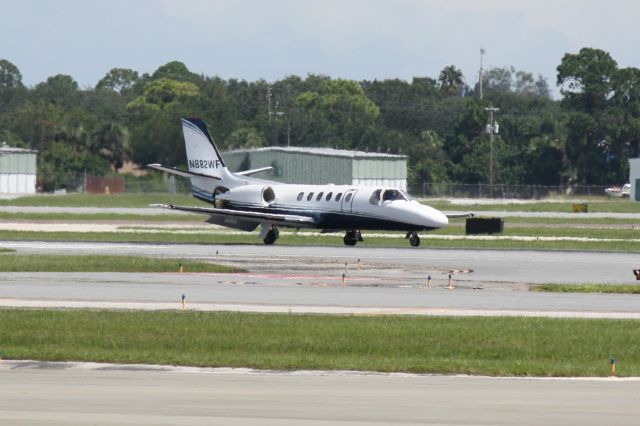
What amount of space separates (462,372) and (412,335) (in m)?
4.08

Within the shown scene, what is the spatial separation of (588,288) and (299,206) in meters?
23.9

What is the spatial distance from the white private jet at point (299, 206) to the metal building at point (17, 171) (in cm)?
7967

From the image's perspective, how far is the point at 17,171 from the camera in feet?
466

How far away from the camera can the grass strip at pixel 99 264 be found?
41.8 m

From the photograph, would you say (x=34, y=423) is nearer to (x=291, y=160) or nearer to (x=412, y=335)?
(x=412, y=335)

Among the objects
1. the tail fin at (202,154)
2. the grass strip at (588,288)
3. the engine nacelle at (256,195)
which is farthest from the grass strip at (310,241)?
the grass strip at (588,288)

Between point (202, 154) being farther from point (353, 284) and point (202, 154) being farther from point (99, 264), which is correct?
point (353, 284)

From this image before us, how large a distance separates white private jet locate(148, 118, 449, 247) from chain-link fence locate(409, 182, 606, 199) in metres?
88.2

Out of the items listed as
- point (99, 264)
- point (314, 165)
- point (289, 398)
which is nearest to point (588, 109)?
point (314, 165)

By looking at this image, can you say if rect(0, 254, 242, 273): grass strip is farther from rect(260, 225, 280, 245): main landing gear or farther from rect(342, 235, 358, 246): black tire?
rect(342, 235, 358, 246): black tire

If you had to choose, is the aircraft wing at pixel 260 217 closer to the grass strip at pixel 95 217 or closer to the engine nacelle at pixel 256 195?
the engine nacelle at pixel 256 195

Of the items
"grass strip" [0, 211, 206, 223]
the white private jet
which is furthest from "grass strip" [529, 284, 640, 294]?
"grass strip" [0, 211, 206, 223]

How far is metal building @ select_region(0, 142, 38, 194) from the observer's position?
14000 centimetres

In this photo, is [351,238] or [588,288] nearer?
[588,288]
